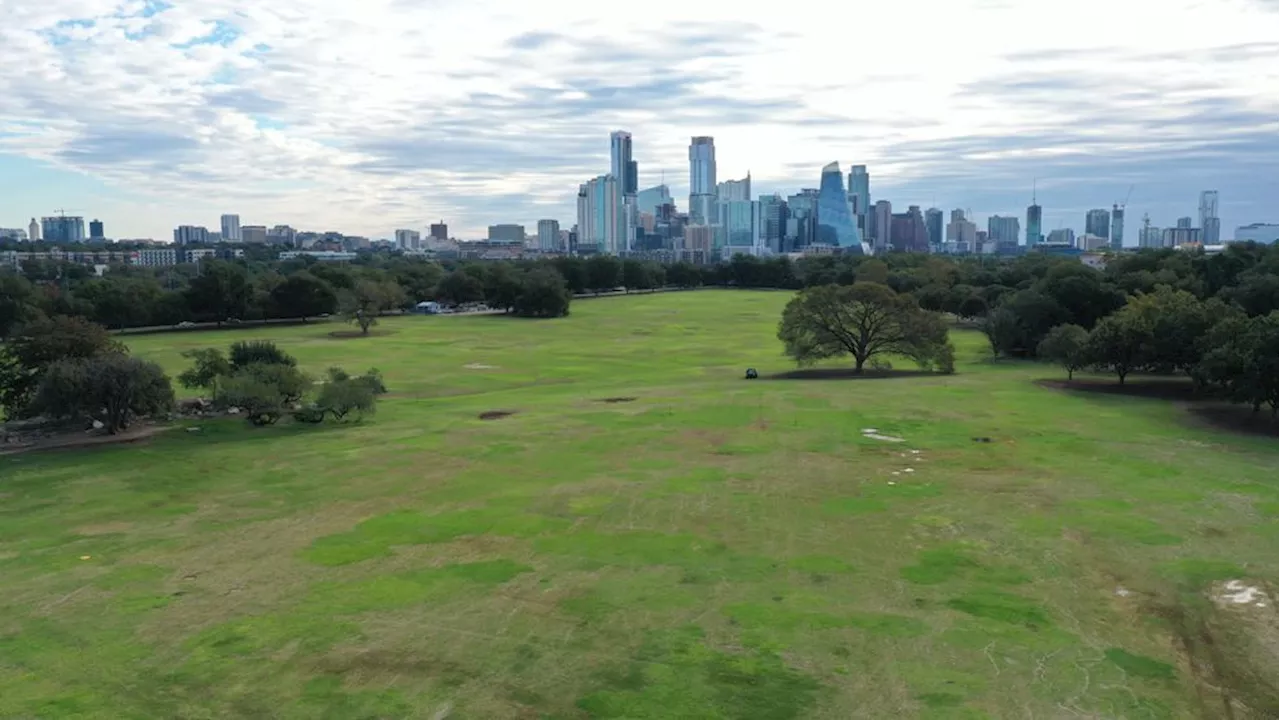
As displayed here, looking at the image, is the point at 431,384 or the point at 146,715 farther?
the point at 431,384

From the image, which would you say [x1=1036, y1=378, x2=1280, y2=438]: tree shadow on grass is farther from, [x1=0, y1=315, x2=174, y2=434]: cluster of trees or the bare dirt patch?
[x1=0, y1=315, x2=174, y2=434]: cluster of trees

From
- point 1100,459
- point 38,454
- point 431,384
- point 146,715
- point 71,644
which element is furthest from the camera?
point 431,384

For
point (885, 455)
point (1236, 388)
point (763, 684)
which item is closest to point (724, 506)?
point (885, 455)

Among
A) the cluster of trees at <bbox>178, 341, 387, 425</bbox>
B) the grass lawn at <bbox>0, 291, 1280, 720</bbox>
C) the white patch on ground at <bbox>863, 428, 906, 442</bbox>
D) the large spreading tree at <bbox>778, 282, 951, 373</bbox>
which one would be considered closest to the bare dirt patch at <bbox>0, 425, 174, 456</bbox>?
the grass lawn at <bbox>0, 291, 1280, 720</bbox>

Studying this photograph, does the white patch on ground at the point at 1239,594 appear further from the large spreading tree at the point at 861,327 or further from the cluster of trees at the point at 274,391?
the large spreading tree at the point at 861,327

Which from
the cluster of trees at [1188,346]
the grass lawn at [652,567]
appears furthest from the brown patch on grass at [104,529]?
the cluster of trees at [1188,346]

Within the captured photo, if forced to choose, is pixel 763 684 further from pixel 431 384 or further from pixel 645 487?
pixel 431 384

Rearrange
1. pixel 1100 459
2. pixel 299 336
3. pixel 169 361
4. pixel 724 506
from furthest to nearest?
pixel 299 336 → pixel 169 361 → pixel 1100 459 → pixel 724 506
